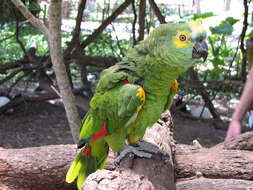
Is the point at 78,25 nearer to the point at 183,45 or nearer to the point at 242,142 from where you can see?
the point at 183,45

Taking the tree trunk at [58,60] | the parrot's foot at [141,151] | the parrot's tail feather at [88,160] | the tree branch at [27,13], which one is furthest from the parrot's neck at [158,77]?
the tree branch at [27,13]

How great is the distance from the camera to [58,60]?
5.77 feet

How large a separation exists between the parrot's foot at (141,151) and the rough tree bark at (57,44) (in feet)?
2.20

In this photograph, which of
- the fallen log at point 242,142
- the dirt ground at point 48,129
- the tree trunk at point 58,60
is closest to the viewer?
the fallen log at point 242,142

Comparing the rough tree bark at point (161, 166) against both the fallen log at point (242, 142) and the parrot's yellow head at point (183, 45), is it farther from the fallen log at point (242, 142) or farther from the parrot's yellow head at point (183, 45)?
the parrot's yellow head at point (183, 45)

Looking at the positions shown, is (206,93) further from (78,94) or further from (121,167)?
(121,167)

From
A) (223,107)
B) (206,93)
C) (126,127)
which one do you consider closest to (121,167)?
(126,127)

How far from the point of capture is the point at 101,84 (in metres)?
1.31

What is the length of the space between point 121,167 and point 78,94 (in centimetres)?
212

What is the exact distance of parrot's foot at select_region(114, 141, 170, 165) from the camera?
1248mm

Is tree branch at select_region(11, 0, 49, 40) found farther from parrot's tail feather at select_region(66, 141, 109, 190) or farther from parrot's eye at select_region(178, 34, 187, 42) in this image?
parrot's eye at select_region(178, 34, 187, 42)

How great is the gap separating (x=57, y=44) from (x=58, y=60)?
101 millimetres

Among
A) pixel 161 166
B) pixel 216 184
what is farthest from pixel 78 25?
pixel 216 184

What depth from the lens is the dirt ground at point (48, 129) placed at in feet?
9.42
